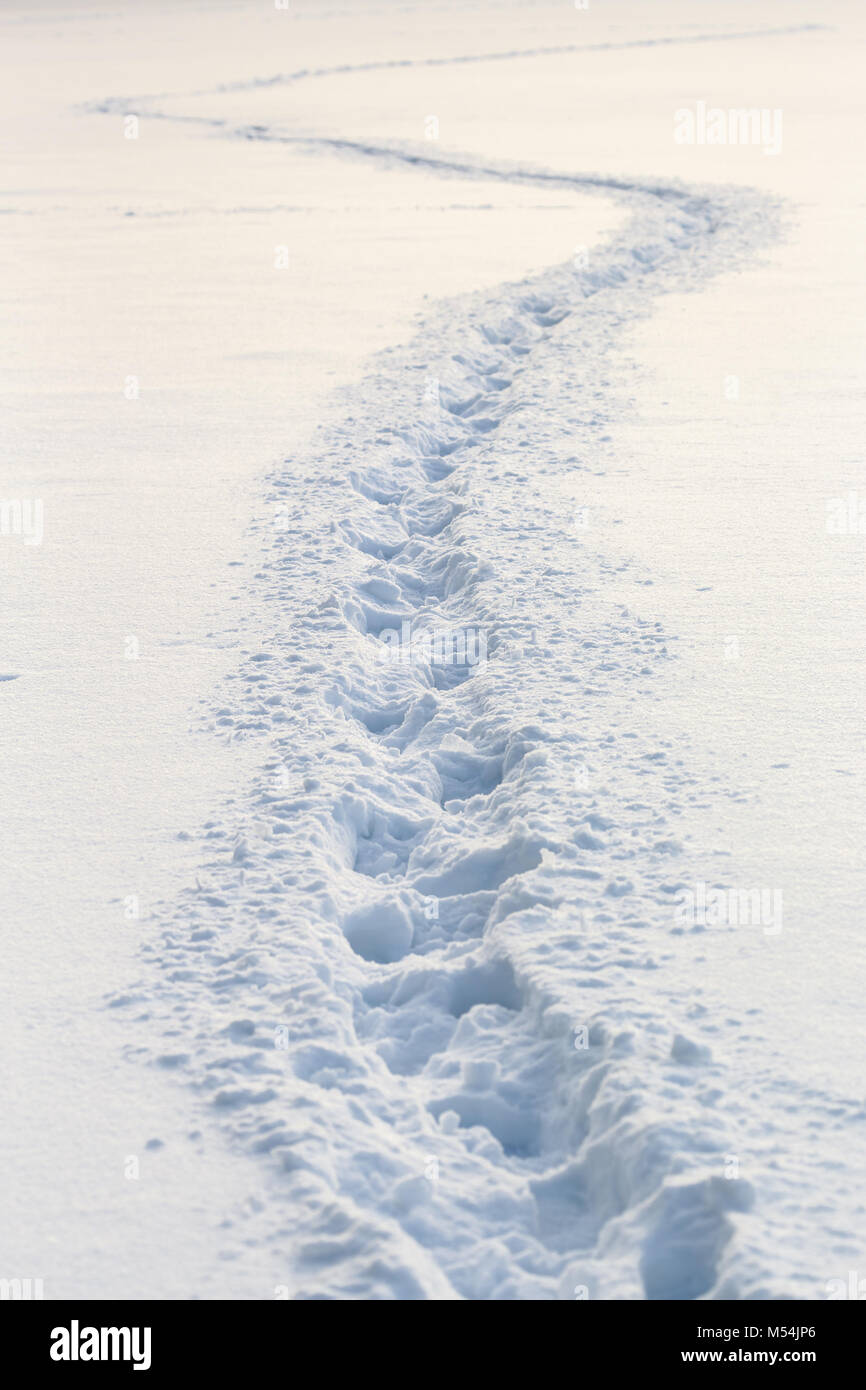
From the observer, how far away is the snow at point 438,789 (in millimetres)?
2523

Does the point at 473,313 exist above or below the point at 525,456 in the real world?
above

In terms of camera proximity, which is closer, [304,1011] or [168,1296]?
[168,1296]

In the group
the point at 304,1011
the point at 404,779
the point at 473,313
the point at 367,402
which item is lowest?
the point at 304,1011

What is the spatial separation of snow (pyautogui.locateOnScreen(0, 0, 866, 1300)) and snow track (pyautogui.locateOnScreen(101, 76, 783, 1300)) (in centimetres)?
1

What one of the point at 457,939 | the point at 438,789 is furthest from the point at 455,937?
the point at 438,789

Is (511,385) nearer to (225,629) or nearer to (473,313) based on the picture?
(473,313)

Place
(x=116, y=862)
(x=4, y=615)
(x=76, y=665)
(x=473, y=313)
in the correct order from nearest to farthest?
(x=116, y=862) → (x=76, y=665) → (x=4, y=615) → (x=473, y=313)

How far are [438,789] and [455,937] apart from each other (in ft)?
2.43

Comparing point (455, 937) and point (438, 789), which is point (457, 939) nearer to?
point (455, 937)

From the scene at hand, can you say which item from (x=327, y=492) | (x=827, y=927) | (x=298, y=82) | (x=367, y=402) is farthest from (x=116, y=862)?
(x=298, y=82)

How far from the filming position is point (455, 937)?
11.1ft

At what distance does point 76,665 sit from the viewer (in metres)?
4.83

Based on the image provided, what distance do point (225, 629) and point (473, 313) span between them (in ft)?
17.3

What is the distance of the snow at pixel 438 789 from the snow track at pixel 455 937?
0.01 metres
